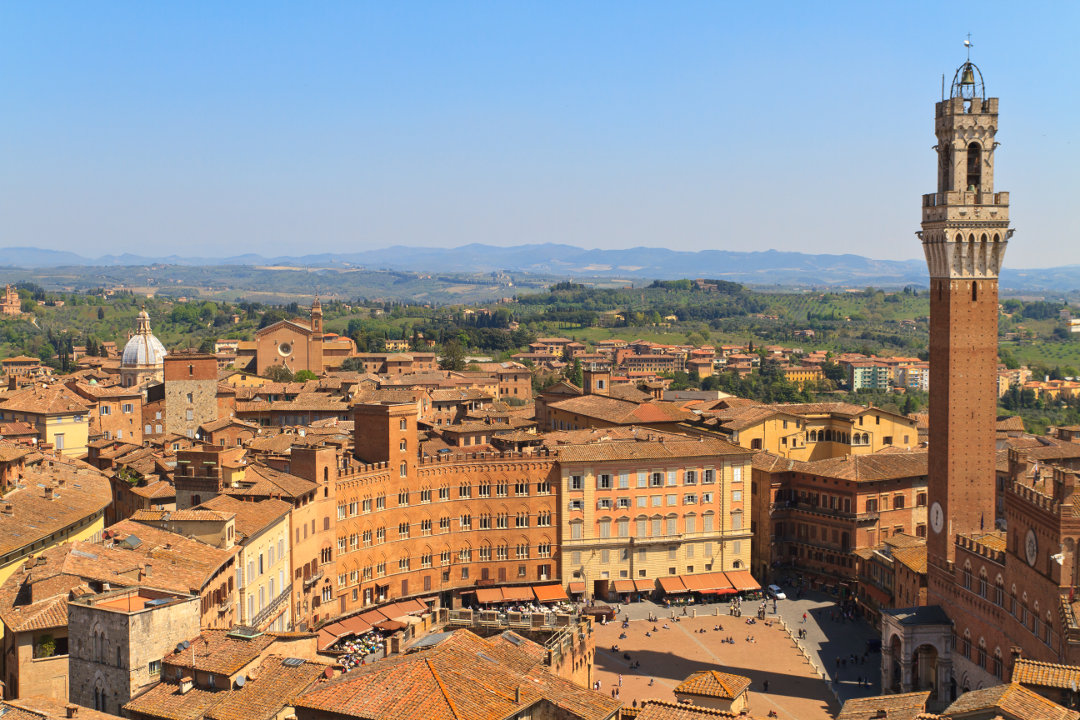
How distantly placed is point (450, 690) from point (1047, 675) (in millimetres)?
13832

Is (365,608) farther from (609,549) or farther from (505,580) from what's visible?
(609,549)

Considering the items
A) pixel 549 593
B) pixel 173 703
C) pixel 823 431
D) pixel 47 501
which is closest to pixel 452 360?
pixel 823 431

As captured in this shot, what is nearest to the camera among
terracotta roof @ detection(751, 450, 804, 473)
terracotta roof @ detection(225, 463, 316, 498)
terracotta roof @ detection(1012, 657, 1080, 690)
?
terracotta roof @ detection(1012, 657, 1080, 690)

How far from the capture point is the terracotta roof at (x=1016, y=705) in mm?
26094

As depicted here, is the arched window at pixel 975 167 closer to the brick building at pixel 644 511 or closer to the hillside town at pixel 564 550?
the hillside town at pixel 564 550

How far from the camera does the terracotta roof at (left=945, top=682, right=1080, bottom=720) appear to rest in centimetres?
2609

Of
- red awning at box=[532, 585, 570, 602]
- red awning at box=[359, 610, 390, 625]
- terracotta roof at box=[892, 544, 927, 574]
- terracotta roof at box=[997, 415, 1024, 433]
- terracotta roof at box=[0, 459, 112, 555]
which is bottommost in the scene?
red awning at box=[532, 585, 570, 602]

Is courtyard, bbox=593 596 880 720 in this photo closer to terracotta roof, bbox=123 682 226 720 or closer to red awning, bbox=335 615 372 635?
red awning, bbox=335 615 372 635

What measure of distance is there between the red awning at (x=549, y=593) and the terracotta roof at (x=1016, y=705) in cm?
3303

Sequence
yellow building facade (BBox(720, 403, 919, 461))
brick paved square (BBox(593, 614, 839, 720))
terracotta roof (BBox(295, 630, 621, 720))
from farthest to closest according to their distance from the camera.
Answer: yellow building facade (BBox(720, 403, 919, 461)) < brick paved square (BBox(593, 614, 839, 720)) < terracotta roof (BBox(295, 630, 621, 720))

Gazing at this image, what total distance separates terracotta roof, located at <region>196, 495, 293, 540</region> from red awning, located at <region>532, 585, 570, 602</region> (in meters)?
16.1

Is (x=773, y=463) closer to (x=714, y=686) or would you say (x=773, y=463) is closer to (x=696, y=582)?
(x=696, y=582)

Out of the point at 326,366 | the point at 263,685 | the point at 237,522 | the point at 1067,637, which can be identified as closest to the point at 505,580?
the point at 237,522

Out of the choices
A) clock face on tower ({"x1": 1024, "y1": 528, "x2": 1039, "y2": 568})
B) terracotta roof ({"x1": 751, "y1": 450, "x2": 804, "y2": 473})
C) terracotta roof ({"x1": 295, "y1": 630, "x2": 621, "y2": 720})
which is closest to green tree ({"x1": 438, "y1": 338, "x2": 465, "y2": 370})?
terracotta roof ({"x1": 751, "y1": 450, "x2": 804, "y2": 473})
